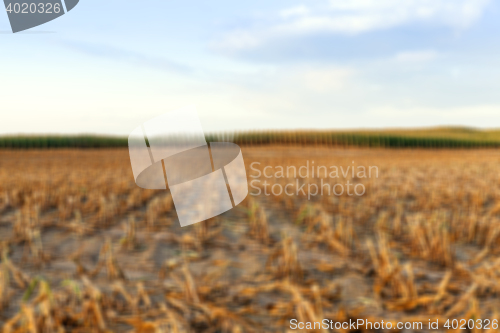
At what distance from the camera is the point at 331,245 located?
309 cm

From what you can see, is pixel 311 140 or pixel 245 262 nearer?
pixel 245 262

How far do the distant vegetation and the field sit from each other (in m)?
15.1

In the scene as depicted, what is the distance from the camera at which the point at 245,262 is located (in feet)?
9.29

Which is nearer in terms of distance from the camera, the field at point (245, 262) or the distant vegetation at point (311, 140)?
the field at point (245, 262)

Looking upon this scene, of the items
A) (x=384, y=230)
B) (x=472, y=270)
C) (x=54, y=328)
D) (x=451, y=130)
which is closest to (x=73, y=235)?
(x=54, y=328)

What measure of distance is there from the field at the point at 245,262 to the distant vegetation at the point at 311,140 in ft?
49.6

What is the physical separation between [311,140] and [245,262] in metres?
18.4

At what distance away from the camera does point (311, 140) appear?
20844 mm

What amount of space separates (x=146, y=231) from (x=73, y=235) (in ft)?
2.09

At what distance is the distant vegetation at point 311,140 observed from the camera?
20.9 m

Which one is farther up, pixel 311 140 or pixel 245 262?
pixel 245 262

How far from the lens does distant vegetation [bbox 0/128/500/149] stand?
2088 centimetres

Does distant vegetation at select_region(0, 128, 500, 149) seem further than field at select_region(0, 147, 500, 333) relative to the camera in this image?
Yes

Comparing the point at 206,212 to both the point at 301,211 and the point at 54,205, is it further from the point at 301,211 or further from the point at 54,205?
the point at 54,205
